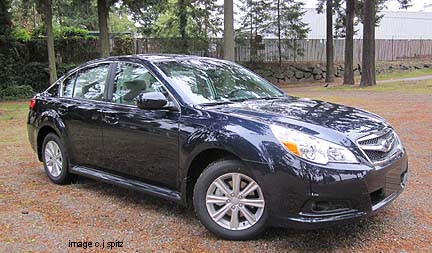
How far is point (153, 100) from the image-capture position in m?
4.12

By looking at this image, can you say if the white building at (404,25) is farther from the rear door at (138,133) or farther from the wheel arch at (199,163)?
the wheel arch at (199,163)

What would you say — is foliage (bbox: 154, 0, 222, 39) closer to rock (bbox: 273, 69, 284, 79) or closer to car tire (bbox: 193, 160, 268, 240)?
rock (bbox: 273, 69, 284, 79)

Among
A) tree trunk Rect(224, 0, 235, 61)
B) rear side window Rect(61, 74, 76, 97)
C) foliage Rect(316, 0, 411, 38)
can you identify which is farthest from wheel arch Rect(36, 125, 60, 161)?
foliage Rect(316, 0, 411, 38)

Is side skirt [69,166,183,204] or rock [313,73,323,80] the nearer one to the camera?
side skirt [69,166,183,204]

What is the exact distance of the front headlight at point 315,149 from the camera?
3.34 meters

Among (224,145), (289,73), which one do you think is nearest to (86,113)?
(224,145)

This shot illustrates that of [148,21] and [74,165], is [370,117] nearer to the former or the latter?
[74,165]

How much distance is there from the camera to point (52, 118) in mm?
5578

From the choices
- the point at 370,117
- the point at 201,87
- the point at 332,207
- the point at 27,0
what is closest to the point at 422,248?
the point at 332,207

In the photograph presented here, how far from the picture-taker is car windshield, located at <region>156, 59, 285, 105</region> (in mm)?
4356

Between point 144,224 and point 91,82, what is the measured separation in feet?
6.65

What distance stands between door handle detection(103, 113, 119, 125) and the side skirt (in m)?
0.58

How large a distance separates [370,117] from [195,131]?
65.8 inches

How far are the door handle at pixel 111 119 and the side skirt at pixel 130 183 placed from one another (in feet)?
1.92
